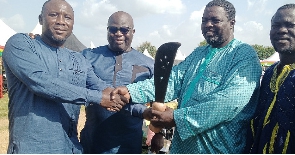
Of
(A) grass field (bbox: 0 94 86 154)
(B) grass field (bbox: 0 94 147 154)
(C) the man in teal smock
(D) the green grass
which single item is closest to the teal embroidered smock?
(C) the man in teal smock

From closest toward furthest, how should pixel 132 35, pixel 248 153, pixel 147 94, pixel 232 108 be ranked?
pixel 232 108 < pixel 248 153 < pixel 147 94 < pixel 132 35

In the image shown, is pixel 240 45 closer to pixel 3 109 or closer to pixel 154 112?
pixel 154 112

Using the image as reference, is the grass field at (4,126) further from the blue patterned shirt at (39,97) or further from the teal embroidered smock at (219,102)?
the teal embroidered smock at (219,102)

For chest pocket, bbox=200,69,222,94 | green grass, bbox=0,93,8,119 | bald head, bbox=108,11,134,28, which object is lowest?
green grass, bbox=0,93,8,119

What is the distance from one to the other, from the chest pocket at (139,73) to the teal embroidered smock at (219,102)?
0.80m

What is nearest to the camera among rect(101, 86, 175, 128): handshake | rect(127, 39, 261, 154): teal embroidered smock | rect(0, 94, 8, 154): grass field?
rect(127, 39, 261, 154): teal embroidered smock

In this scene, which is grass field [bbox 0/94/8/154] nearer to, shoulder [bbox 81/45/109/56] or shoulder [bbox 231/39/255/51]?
shoulder [bbox 81/45/109/56]

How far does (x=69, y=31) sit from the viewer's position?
2.61 m

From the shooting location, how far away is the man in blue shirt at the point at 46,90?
2.26 meters

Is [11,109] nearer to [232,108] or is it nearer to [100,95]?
[100,95]

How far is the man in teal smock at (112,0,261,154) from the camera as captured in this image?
90.9 inches

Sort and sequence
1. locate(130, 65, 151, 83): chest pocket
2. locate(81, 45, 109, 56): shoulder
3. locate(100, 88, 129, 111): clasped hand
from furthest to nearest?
locate(81, 45, 109, 56): shoulder → locate(130, 65, 151, 83): chest pocket → locate(100, 88, 129, 111): clasped hand

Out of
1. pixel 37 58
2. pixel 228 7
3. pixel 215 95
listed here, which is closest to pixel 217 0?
pixel 228 7

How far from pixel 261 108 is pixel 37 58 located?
176 cm
